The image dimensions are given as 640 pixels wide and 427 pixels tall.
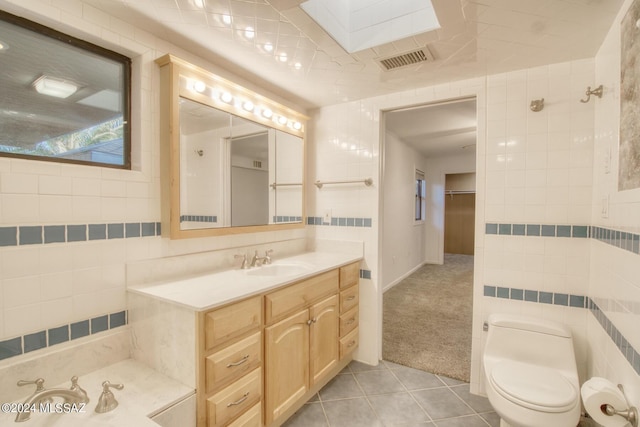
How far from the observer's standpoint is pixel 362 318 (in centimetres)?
250

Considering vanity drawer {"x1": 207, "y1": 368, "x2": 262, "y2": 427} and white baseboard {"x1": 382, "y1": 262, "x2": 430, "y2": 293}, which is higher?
vanity drawer {"x1": 207, "y1": 368, "x2": 262, "y2": 427}

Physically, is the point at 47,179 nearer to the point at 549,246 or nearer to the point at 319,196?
the point at 319,196

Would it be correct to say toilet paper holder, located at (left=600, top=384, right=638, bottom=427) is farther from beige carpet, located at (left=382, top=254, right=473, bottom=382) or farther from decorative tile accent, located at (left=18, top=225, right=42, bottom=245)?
decorative tile accent, located at (left=18, top=225, right=42, bottom=245)

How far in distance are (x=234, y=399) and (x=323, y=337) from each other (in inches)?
30.1

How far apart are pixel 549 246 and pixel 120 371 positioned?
8.23 ft

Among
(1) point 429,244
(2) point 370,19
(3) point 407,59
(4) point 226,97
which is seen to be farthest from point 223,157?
(1) point 429,244

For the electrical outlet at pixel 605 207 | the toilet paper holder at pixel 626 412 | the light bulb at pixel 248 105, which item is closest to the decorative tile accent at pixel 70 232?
the light bulb at pixel 248 105

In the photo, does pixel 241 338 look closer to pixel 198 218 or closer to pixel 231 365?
pixel 231 365

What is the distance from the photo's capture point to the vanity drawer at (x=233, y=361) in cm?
125

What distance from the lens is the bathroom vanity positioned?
1.24 meters

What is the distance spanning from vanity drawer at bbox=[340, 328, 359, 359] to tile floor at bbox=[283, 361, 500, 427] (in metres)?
0.20

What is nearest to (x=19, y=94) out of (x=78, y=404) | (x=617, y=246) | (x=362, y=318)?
(x=78, y=404)

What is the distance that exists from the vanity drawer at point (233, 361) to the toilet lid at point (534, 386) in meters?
1.24

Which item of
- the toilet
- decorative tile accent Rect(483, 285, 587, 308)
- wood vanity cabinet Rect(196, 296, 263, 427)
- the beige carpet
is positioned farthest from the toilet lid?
wood vanity cabinet Rect(196, 296, 263, 427)
